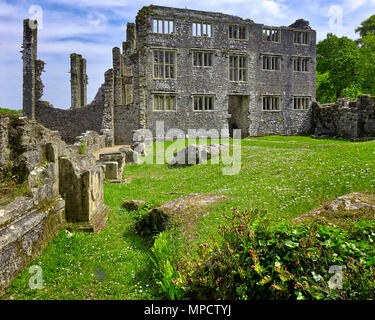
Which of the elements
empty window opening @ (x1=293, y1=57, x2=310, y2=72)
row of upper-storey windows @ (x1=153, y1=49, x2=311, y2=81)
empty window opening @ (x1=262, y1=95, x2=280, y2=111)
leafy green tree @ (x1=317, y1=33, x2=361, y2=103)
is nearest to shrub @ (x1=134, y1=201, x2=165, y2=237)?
row of upper-storey windows @ (x1=153, y1=49, x2=311, y2=81)

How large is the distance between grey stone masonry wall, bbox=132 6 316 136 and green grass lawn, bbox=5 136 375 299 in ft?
45.5

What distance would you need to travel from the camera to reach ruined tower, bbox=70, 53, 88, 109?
37094 millimetres

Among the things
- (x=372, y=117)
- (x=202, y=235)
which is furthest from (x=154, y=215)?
(x=372, y=117)

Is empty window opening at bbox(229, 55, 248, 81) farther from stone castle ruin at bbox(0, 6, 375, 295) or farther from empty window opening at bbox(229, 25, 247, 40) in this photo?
empty window opening at bbox(229, 25, 247, 40)

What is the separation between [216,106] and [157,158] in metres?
13.6

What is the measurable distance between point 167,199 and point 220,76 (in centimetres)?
2266

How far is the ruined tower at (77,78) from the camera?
37.1m

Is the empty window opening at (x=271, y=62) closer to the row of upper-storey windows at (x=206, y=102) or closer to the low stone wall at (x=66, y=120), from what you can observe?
the row of upper-storey windows at (x=206, y=102)

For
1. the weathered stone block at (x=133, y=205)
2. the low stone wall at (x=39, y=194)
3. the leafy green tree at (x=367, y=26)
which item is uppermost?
the leafy green tree at (x=367, y=26)

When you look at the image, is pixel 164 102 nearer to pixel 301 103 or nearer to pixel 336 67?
pixel 301 103

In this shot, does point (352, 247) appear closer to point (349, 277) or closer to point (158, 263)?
point (349, 277)

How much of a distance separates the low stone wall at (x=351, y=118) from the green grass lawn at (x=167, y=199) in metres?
14.3

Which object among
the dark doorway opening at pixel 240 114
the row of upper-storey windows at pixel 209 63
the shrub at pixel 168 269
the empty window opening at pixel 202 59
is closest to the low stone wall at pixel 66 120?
the row of upper-storey windows at pixel 209 63
